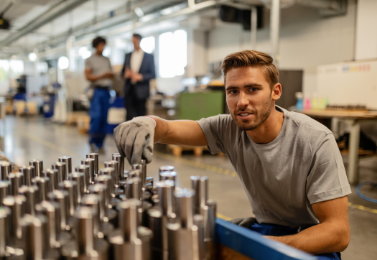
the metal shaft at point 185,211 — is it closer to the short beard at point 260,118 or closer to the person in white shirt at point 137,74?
the short beard at point 260,118

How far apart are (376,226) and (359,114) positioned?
1377 mm

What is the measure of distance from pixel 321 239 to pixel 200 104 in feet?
13.5

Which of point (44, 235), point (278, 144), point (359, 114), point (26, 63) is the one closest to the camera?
point (44, 235)

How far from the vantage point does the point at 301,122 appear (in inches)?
45.9

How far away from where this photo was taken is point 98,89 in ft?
15.3

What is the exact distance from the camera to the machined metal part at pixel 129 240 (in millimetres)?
446

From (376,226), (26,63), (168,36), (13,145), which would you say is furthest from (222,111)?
A: (26,63)

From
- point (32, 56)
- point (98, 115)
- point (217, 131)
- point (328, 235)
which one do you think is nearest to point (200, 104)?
point (98, 115)

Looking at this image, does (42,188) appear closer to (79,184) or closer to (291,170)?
(79,184)

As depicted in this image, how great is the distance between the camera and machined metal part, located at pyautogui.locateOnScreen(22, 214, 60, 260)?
427mm

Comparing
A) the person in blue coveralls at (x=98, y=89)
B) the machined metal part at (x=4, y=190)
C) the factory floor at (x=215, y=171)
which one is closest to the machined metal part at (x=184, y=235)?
the machined metal part at (x=4, y=190)

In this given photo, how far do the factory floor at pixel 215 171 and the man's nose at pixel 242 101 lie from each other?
52.9 inches

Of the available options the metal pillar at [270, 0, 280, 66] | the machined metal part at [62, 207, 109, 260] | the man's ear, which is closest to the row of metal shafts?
the machined metal part at [62, 207, 109, 260]

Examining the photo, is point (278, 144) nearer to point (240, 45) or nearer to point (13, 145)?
point (13, 145)
